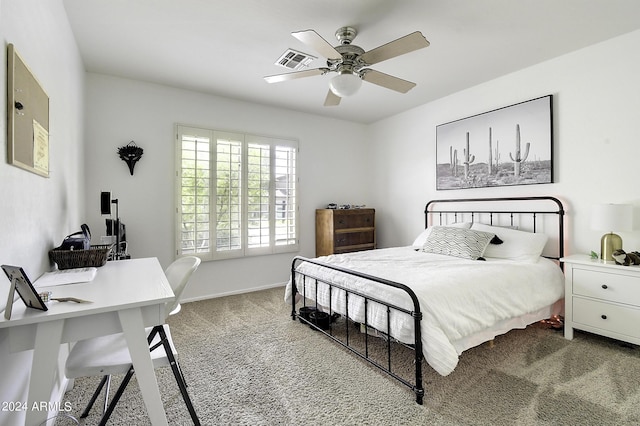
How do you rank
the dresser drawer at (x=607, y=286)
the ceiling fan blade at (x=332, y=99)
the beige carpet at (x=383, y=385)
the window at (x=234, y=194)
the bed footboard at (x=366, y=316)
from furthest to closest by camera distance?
the window at (x=234, y=194)
the ceiling fan blade at (x=332, y=99)
the dresser drawer at (x=607, y=286)
the bed footboard at (x=366, y=316)
the beige carpet at (x=383, y=385)

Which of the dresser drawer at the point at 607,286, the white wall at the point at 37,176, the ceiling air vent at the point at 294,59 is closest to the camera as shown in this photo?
the white wall at the point at 37,176

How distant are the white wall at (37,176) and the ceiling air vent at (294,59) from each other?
169 centimetres

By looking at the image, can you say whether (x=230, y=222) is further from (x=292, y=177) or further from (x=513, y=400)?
(x=513, y=400)

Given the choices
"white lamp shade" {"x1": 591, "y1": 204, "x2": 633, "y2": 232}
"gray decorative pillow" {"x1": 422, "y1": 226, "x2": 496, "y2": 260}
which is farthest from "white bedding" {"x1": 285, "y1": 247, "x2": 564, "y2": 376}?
"white lamp shade" {"x1": 591, "y1": 204, "x2": 633, "y2": 232}

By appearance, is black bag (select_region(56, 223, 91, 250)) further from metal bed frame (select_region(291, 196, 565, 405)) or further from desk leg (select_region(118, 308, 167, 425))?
metal bed frame (select_region(291, 196, 565, 405))

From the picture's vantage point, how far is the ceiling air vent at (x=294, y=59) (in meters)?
2.90

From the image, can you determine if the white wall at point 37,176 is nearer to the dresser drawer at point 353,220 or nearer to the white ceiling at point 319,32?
the white ceiling at point 319,32

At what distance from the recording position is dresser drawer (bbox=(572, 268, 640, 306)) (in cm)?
239

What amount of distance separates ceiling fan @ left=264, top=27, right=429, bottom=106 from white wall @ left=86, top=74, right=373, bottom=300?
Result: 6.03ft

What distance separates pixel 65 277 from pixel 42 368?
0.63 m

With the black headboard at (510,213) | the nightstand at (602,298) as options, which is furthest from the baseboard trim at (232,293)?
the nightstand at (602,298)

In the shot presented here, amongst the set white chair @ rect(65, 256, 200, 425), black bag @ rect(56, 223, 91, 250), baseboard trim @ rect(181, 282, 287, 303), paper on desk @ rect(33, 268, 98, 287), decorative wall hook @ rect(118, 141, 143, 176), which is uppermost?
decorative wall hook @ rect(118, 141, 143, 176)

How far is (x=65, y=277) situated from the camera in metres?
1.62

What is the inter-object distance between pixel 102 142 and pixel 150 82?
902 millimetres
